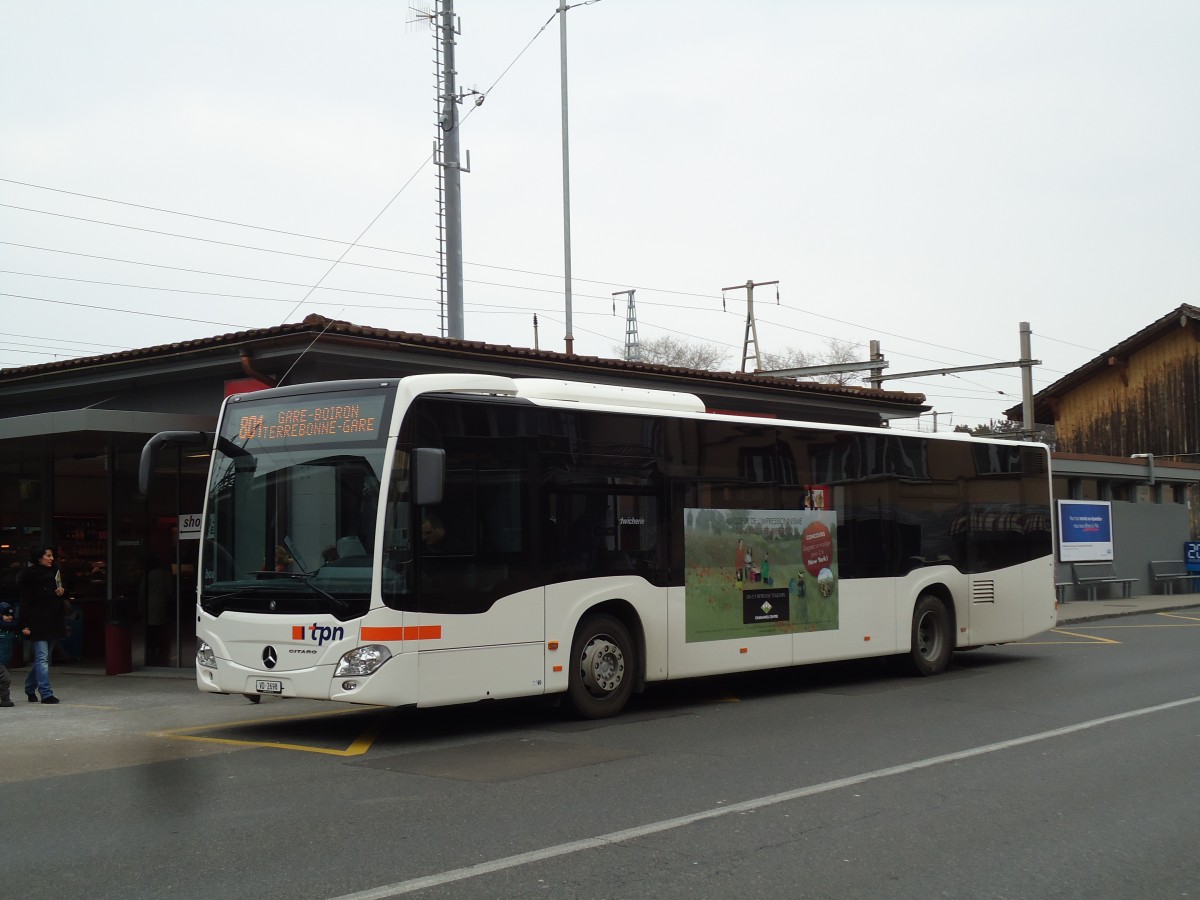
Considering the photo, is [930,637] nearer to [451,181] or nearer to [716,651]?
[716,651]

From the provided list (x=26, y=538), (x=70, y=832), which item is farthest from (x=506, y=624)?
(x=26, y=538)

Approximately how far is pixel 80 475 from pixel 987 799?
17.0 m

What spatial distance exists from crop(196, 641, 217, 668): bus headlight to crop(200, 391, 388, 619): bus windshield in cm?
36

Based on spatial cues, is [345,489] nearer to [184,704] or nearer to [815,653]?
[184,704]

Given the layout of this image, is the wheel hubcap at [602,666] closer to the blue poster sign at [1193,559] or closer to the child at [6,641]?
the child at [6,641]

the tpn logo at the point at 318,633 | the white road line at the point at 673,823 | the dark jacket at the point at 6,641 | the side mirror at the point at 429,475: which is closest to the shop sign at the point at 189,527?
the dark jacket at the point at 6,641

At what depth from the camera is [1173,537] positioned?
34.8 metres

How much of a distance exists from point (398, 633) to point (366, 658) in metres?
0.33

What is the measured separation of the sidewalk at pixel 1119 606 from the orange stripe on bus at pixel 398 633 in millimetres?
17646

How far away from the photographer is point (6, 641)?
60.4 feet

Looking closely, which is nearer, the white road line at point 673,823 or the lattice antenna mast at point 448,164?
the white road line at point 673,823

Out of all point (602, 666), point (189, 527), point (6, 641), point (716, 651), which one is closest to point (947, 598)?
→ point (716, 651)

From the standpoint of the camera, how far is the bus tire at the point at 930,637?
50.7 feet

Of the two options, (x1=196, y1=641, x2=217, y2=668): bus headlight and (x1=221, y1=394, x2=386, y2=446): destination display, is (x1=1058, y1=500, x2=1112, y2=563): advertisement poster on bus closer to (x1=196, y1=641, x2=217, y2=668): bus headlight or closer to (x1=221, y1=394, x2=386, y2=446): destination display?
(x1=221, y1=394, x2=386, y2=446): destination display
